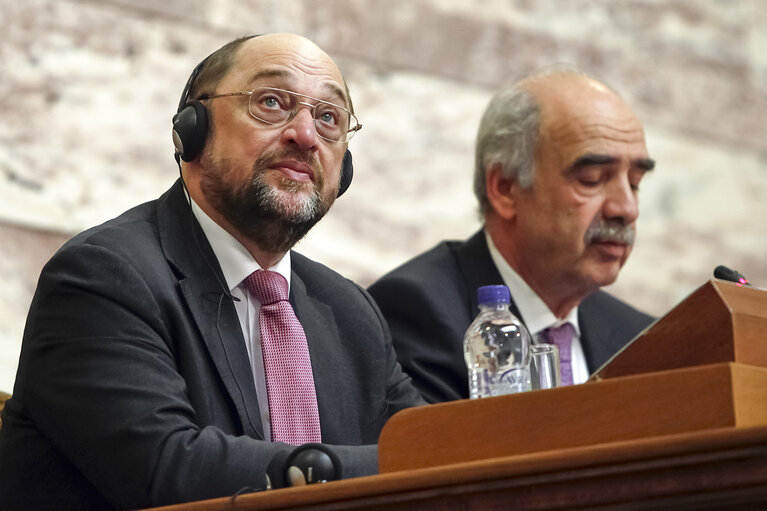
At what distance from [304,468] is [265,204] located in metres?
0.83

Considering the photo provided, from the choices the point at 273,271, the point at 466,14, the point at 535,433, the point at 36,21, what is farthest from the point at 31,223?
the point at 535,433

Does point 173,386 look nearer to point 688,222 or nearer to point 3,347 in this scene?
point 3,347

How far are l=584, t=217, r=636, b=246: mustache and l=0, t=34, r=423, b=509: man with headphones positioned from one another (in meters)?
0.91

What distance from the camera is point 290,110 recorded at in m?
2.43

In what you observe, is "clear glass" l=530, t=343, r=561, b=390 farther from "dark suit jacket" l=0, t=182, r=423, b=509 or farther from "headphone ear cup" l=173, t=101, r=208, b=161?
"headphone ear cup" l=173, t=101, r=208, b=161

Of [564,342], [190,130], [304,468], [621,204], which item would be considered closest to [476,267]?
[564,342]

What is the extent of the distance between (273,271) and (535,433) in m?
0.98

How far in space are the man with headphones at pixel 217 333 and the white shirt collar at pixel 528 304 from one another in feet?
2.46

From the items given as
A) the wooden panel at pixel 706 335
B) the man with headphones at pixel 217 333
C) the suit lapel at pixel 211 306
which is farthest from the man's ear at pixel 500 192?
the wooden panel at pixel 706 335

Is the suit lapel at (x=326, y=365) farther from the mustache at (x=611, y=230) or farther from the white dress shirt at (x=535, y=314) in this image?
the mustache at (x=611, y=230)

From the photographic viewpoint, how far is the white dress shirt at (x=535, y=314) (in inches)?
127

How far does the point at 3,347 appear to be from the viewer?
3102mm

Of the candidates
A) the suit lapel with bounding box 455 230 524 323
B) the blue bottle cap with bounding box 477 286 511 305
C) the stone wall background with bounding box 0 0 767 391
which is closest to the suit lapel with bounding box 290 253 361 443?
the blue bottle cap with bounding box 477 286 511 305

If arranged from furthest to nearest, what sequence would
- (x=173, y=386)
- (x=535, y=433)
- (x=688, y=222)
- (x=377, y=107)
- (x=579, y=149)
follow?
(x=688, y=222) → (x=377, y=107) → (x=579, y=149) → (x=173, y=386) → (x=535, y=433)
